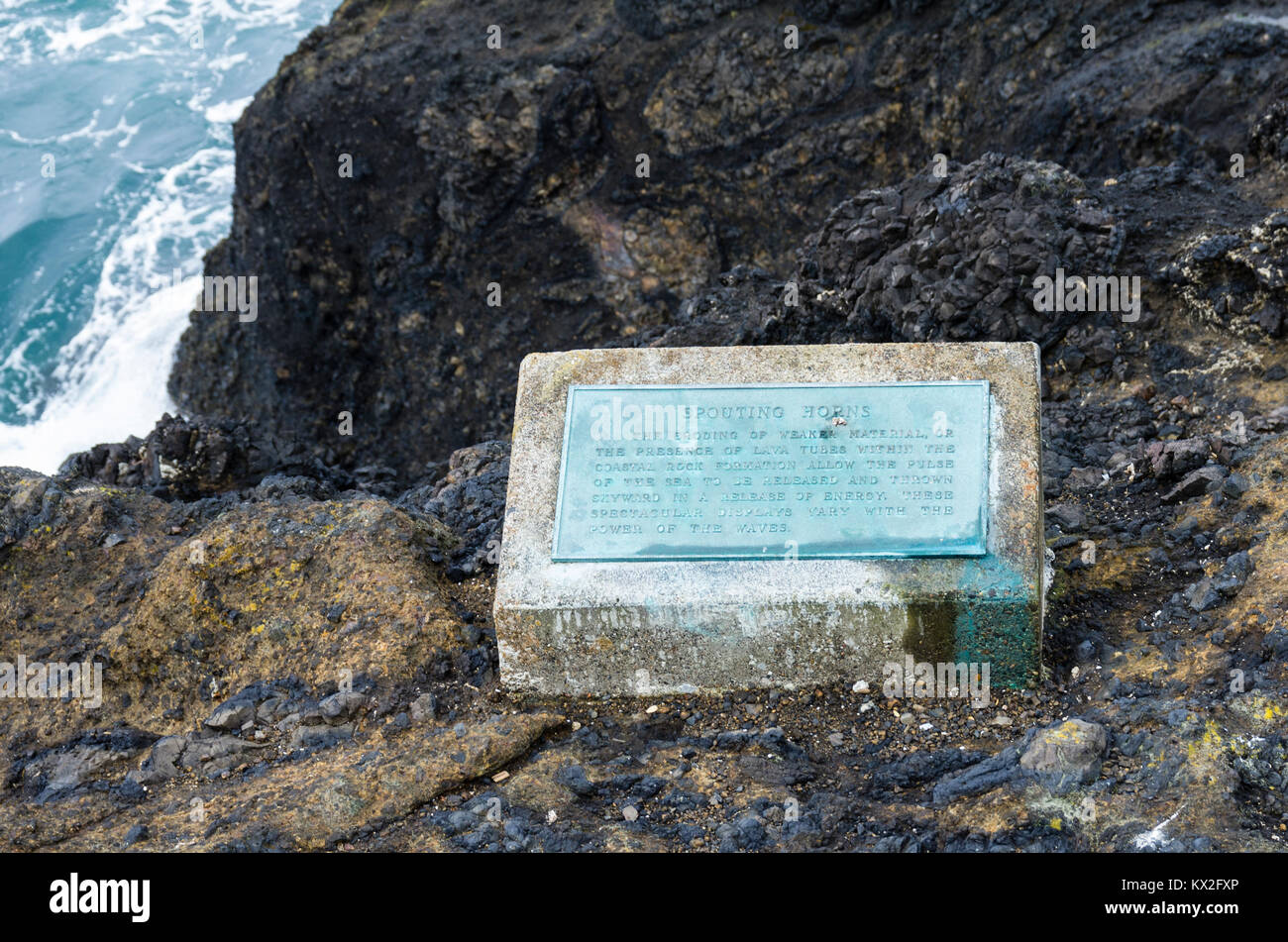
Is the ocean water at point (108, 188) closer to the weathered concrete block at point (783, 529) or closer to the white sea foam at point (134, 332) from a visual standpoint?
the white sea foam at point (134, 332)

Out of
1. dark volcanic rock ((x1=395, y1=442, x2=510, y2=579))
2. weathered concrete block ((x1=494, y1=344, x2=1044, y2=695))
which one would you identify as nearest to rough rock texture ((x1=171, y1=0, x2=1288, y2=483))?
dark volcanic rock ((x1=395, y1=442, x2=510, y2=579))

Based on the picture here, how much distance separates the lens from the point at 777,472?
5.18m

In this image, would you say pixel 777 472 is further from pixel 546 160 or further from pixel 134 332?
pixel 134 332

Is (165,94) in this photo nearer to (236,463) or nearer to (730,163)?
(730,163)

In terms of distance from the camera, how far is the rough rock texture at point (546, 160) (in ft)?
52.8

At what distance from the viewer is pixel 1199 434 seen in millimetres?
6625

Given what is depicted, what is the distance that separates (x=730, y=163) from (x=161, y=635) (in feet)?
43.4

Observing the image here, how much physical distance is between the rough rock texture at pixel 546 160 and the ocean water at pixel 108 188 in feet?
13.4

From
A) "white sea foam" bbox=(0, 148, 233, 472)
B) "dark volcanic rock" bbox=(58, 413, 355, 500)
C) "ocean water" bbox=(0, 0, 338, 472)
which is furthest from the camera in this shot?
"ocean water" bbox=(0, 0, 338, 472)

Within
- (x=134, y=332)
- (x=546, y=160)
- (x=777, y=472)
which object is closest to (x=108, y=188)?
(x=134, y=332)

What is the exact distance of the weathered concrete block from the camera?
194 inches

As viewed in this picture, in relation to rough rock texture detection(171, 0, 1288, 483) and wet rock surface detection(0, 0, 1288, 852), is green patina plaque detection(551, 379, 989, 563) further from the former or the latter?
rough rock texture detection(171, 0, 1288, 483)

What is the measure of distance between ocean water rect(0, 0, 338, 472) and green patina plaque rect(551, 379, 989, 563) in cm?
1580

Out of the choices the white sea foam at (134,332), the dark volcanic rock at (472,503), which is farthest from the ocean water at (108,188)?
the dark volcanic rock at (472,503)
